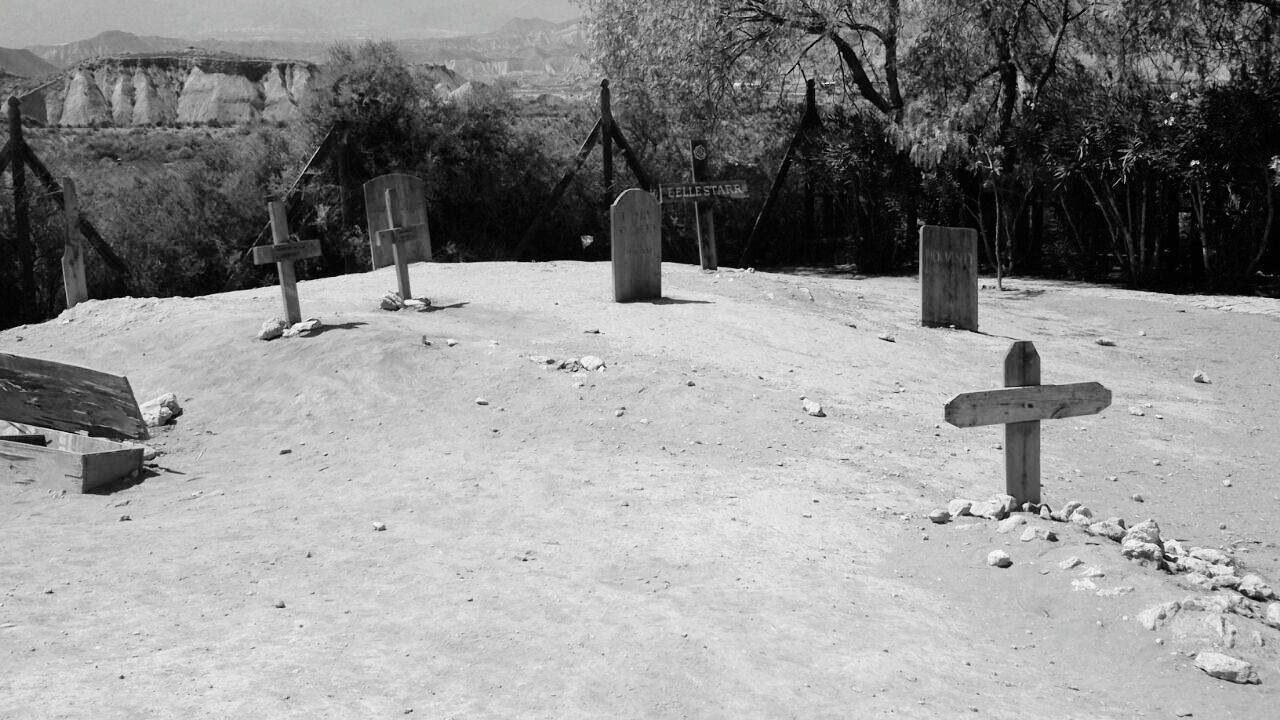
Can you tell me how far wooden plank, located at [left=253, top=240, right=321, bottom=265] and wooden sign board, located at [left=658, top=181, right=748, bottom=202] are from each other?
511 cm

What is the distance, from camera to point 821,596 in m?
5.48

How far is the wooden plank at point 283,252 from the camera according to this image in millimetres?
10695

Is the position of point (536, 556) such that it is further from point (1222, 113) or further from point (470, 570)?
point (1222, 113)

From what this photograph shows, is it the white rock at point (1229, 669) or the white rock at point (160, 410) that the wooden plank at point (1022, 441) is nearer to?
the white rock at point (1229, 669)

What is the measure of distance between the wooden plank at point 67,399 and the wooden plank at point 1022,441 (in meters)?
6.35

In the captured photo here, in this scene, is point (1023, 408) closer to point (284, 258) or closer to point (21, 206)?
point (284, 258)

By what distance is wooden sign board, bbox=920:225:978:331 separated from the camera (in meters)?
12.5

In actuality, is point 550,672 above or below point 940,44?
below

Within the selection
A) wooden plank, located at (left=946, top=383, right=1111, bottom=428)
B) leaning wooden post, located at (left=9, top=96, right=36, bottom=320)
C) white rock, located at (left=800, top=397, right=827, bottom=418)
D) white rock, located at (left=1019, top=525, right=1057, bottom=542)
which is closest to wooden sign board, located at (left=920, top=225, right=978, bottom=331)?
white rock, located at (left=800, top=397, right=827, bottom=418)

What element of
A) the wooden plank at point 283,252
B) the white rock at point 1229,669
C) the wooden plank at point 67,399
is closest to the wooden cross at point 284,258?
the wooden plank at point 283,252

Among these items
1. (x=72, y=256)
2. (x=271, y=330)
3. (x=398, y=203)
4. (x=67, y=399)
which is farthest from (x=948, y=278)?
(x=72, y=256)

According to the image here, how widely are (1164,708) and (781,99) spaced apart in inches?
688

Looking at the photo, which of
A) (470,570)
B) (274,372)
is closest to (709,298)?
(274,372)

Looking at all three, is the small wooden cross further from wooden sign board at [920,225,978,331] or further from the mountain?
the mountain
